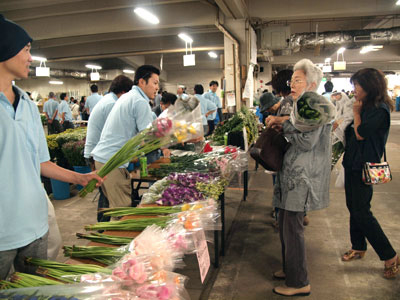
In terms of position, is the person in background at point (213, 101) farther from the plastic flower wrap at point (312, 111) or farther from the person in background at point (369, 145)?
the plastic flower wrap at point (312, 111)

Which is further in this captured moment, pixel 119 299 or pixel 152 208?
pixel 152 208

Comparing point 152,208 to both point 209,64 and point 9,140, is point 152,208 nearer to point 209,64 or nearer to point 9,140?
point 9,140

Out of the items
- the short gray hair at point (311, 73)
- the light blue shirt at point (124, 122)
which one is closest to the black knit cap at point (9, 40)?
the light blue shirt at point (124, 122)

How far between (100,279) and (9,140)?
0.59m

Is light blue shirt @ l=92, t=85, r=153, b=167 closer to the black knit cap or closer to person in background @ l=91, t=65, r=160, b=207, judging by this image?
person in background @ l=91, t=65, r=160, b=207

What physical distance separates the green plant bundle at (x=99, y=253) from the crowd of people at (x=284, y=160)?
12cm

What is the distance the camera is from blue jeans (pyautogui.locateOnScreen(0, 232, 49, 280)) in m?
1.24

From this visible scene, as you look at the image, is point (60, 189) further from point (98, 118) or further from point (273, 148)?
point (273, 148)

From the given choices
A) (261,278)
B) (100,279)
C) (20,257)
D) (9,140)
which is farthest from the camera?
(261,278)

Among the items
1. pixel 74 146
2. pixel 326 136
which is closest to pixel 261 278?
pixel 326 136

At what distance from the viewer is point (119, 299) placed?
943 mm

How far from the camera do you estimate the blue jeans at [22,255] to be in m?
1.24

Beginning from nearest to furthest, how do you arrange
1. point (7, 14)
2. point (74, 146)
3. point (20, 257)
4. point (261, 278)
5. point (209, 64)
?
point (20, 257) → point (261, 278) → point (74, 146) → point (7, 14) → point (209, 64)

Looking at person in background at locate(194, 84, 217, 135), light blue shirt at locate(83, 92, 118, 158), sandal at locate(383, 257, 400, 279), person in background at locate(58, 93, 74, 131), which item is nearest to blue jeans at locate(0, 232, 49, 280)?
light blue shirt at locate(83, 92, 118, 158)
